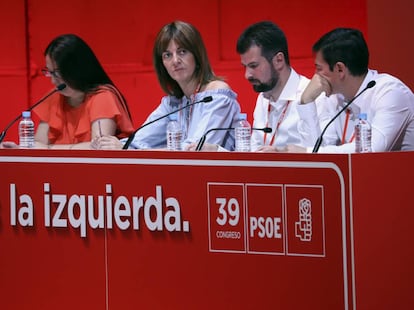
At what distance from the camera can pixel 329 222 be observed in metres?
3.05

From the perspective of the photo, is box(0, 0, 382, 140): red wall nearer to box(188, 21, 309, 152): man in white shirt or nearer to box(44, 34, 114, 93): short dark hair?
box(188, 21, 309, 152): man in white shirt

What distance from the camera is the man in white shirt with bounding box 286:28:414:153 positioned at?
3.74 meters

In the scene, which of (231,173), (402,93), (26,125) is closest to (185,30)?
(26,125)

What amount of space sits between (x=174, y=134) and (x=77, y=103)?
94 cm

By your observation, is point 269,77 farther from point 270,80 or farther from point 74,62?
point 74,62

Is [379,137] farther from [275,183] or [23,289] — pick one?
[23,289]

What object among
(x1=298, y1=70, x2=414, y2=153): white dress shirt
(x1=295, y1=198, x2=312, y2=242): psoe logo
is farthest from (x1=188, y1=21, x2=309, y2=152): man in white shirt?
(x1=295, y1=198, x2=312, y2=242): psoe logo

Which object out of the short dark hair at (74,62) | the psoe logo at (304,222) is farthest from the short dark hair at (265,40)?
the psoe logo at (304,222)

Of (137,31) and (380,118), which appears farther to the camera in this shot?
(137,31)

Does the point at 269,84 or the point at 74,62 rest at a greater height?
the point at 74,62

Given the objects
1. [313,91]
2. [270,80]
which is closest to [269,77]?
[270,80]

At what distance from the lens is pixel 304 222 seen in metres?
3.10

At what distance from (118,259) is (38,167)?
1.47ft

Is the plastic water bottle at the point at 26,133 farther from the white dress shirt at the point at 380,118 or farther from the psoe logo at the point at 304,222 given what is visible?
the psoe logo at the point at 304,222
